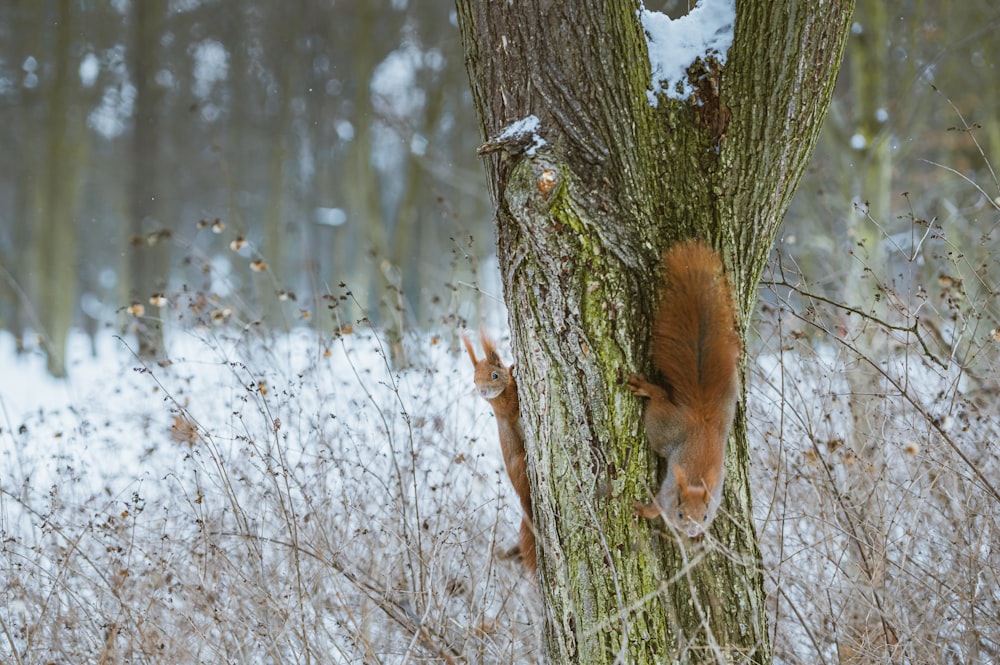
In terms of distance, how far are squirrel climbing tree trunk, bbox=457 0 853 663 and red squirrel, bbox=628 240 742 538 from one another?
0.17 ft

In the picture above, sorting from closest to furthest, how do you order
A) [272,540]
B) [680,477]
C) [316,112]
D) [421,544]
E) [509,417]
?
[680,477], [272,540], [509,417], [421,544], [316,112]

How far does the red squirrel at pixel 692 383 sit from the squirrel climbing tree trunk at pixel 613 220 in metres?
0.05

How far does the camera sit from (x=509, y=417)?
3037mm

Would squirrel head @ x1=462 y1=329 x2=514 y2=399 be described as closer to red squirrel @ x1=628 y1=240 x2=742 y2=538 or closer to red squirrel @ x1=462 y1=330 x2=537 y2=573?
red squirrel @ x1=462 y1=330 x2=537 y2=573

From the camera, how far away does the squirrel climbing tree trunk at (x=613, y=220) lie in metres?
2.45

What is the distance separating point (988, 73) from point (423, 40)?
794cm

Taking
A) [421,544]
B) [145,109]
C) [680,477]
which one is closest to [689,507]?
[680,477]

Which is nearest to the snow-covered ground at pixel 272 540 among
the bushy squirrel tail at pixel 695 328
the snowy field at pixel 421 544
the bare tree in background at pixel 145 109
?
the snowy field at pixel 421 544

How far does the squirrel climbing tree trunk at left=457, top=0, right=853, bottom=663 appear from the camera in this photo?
2.45 metres

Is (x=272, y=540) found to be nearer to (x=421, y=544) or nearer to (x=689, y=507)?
(x=421, y=544)

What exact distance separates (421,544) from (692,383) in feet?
4.16

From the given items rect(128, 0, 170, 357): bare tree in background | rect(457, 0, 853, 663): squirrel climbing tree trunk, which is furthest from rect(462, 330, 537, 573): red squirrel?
rect(128, 0, 170, 357): bare tree in background

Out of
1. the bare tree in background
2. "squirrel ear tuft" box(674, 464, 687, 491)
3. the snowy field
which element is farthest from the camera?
the bare tree in background

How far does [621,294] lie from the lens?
8.11 feet
